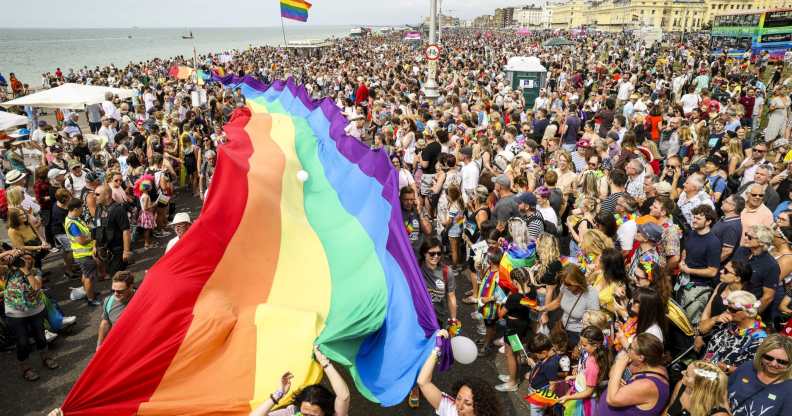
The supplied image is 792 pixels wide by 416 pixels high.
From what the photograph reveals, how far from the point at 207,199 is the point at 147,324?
7.41ft

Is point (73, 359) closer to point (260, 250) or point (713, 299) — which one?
point (260, 250)

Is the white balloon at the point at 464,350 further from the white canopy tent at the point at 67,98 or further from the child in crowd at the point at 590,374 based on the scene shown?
the white canopy tent at the point at 67,98

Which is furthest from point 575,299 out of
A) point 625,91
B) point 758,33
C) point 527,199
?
point 758,33

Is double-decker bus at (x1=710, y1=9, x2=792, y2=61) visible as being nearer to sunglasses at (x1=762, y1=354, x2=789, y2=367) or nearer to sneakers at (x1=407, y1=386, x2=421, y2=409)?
sunglasses at (x1=762, y1=354, x2=789, y2=367)

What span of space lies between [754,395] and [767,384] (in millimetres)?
111

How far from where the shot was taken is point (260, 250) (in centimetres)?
534

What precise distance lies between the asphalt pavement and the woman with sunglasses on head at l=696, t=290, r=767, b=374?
1826 millimetres

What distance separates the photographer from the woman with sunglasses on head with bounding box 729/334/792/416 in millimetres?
3035

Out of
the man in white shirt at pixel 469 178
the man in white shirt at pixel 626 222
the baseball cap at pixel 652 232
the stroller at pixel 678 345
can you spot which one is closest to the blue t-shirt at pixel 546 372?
the stroller at pixel 678 345

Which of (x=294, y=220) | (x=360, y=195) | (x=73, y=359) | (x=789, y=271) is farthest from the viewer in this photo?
(x=360, y=195)

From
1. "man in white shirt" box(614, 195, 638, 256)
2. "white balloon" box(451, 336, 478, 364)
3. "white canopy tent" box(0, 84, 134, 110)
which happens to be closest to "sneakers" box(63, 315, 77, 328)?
"white balloon" box(451, 336, 478, 364)

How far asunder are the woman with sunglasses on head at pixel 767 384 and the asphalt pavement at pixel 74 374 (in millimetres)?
1933

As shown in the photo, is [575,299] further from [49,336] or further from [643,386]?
[49,336]

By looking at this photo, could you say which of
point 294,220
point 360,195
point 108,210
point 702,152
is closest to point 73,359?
point 108,210
